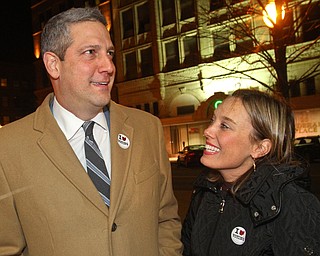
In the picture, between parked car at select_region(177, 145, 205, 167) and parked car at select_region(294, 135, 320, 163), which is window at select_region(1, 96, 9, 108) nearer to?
parked car at select_region(177, 145, 205, 167)

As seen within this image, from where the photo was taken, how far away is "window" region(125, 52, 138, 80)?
1260 inches

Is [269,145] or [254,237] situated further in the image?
[269,145]

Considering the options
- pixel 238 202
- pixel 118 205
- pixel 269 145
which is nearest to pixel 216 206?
pixel 238 202

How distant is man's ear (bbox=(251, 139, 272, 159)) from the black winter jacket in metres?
0.14

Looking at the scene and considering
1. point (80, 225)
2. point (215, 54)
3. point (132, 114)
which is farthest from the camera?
point (215, 54)

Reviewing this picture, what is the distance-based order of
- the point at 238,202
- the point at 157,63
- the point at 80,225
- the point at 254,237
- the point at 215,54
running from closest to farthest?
1. the point at 80,225
2. the point at 254,237
3. the point at 238,202
4. the point at 215,54
5. the point at 157,63

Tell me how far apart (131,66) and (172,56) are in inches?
179

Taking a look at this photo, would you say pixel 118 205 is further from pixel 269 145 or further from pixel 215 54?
pixel 215 54

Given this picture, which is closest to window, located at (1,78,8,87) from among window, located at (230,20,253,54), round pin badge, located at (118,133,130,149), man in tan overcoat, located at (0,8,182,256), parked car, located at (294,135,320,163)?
window, located at (230,20,253,54)

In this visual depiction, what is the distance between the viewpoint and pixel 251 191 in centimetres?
259

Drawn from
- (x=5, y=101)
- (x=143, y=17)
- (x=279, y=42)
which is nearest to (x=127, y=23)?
(x=143, y=17)

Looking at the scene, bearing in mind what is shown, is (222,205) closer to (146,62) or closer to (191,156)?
(191,156)

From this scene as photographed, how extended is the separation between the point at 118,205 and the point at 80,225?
0.86ft

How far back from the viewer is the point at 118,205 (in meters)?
2.39
